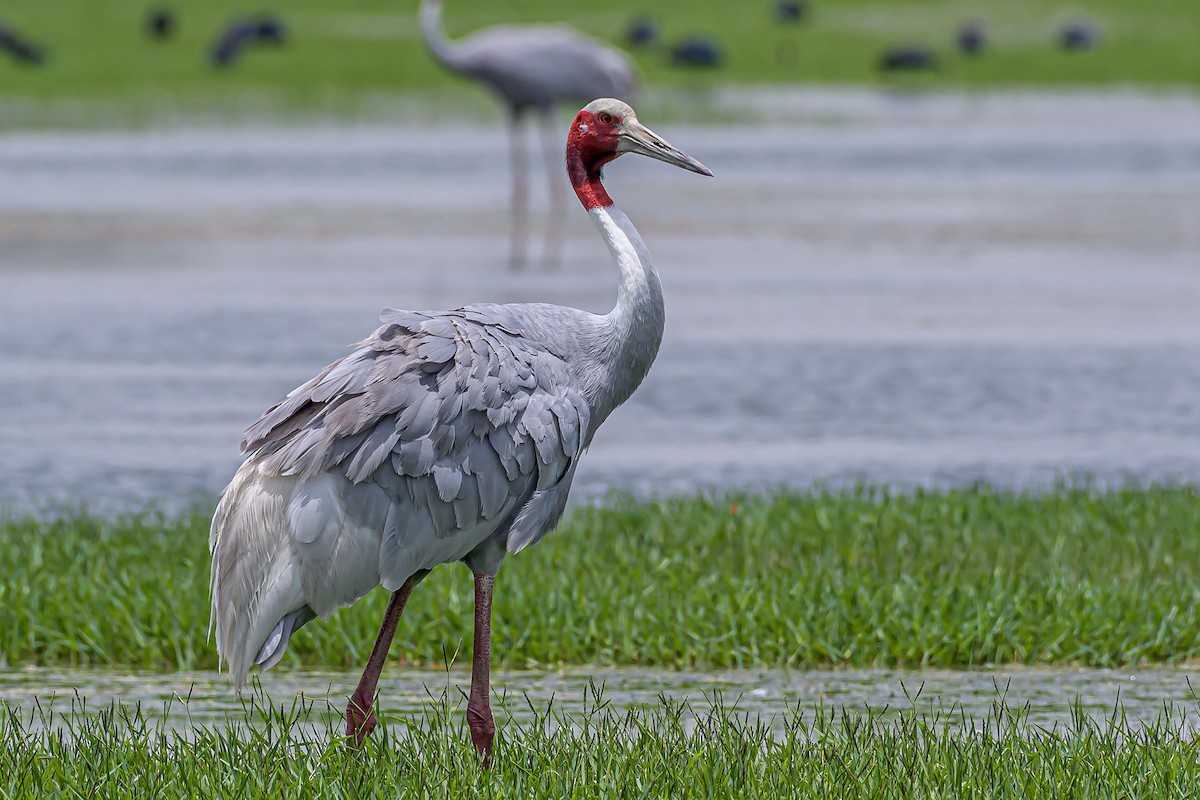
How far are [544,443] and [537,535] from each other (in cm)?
29

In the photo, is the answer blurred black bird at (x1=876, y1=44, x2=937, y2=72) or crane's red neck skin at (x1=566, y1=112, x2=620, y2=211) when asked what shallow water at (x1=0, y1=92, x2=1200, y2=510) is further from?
blurred black bird at (x1=876, y1=44, x2=937, y2=72)

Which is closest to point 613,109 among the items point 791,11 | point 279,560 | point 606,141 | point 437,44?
point 606,141

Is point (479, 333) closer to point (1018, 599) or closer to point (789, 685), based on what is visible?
point (789, 685)

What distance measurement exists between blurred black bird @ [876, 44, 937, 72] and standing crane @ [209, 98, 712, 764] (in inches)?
1491

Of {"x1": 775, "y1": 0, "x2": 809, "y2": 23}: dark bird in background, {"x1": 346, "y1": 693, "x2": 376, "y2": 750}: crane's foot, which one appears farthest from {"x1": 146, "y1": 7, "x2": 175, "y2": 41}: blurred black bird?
{"x1": 346, "y1": 693, "x2": 376, "y2": 750}: crane's foot

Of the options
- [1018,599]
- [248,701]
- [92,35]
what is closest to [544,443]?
[248,701]

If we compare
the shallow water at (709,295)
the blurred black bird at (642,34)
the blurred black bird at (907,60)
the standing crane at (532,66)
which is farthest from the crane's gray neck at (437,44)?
the blurred black bird at (642,34)

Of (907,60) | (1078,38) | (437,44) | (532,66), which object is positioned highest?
(1078,38)

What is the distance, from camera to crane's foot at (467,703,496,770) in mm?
5703

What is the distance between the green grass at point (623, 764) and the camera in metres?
5.26

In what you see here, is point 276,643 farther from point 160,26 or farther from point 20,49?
point 160,26

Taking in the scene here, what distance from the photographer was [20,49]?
136 ft

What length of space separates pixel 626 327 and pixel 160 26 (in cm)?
4301

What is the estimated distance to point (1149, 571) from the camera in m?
7.83
